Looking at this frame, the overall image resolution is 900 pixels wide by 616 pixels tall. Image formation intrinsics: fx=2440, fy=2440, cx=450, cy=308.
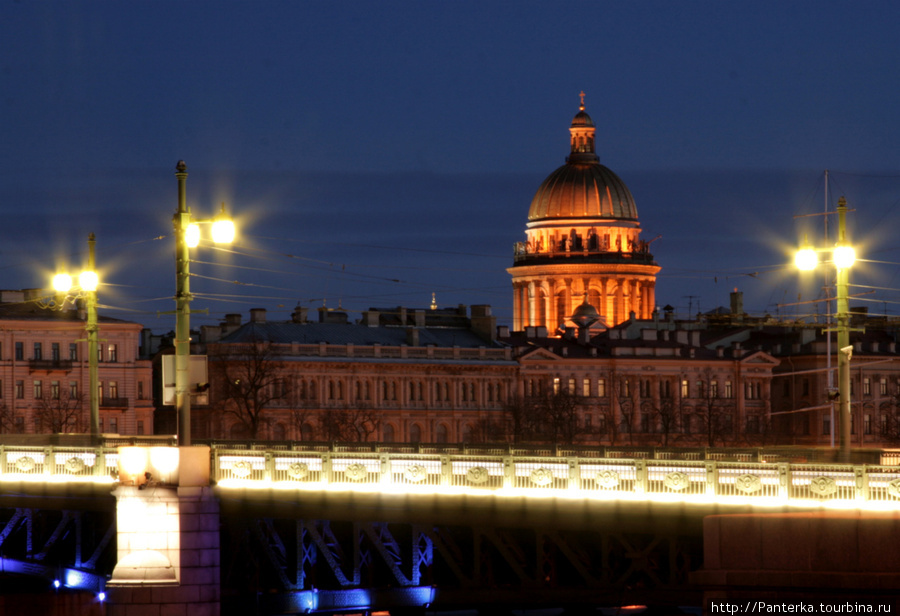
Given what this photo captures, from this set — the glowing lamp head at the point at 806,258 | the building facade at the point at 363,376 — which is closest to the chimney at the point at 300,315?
the building facade at the point at 363,376

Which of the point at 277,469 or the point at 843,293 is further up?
the point at 843,293

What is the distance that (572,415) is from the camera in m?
154

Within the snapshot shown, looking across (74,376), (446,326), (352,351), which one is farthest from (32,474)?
(446,326)

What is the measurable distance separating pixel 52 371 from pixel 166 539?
4053 inches

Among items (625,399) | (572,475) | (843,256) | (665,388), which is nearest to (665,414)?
(625,399)

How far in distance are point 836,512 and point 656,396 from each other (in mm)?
140166

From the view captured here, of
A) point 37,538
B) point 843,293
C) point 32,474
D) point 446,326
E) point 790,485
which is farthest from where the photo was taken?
point 446,326

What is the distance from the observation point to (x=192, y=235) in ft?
147

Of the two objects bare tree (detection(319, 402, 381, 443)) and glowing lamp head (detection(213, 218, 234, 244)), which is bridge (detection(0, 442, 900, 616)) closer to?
glowing lamp head (detection(213, 218, 234, 244))

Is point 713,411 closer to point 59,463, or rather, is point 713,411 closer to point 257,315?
point 257,315

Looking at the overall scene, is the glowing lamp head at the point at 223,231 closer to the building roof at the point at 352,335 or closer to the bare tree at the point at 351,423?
the bare tree at the point at 351,423

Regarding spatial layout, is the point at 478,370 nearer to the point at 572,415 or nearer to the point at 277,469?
the point at 572,415

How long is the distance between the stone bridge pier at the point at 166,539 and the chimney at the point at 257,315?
4492 inches

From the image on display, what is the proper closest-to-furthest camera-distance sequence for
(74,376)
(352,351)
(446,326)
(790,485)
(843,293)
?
(790,485), (843,293), (74,376), (352,351), (446,326)
